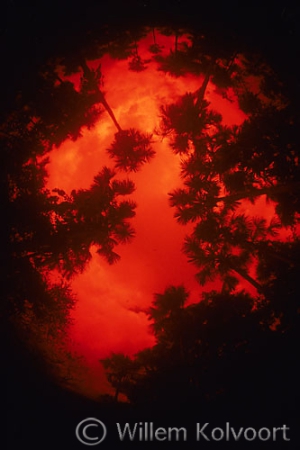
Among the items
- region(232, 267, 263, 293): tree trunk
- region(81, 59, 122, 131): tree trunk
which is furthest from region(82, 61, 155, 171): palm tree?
region(232, 267, 263, 293): tree trunk

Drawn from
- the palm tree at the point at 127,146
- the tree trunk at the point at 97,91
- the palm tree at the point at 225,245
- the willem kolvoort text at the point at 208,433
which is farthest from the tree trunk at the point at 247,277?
the tree trunk at the point at 97,91

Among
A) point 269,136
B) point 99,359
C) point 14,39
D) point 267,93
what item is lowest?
point 99,359

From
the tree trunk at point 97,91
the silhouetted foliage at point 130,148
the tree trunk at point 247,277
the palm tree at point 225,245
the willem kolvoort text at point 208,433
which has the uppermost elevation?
the tree trunk at point 97,91

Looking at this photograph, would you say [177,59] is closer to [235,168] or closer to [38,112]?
[235,168]

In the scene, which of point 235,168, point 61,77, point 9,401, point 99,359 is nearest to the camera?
point 235,168

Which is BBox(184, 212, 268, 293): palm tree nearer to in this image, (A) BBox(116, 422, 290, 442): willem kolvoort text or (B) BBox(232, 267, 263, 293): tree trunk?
(B) BBox(232, 267, 263, 293): tree trunk

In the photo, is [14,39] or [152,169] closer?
[14,39]

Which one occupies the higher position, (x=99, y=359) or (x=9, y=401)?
(x=99, y=359)

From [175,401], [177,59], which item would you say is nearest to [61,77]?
[177,59]

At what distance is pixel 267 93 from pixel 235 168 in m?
1.19

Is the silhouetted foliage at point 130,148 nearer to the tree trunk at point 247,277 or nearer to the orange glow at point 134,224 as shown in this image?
the orange glow at point 134,224

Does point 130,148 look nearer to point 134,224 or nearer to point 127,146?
point 127,146

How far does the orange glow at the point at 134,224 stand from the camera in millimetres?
4102

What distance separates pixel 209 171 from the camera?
362 cm
